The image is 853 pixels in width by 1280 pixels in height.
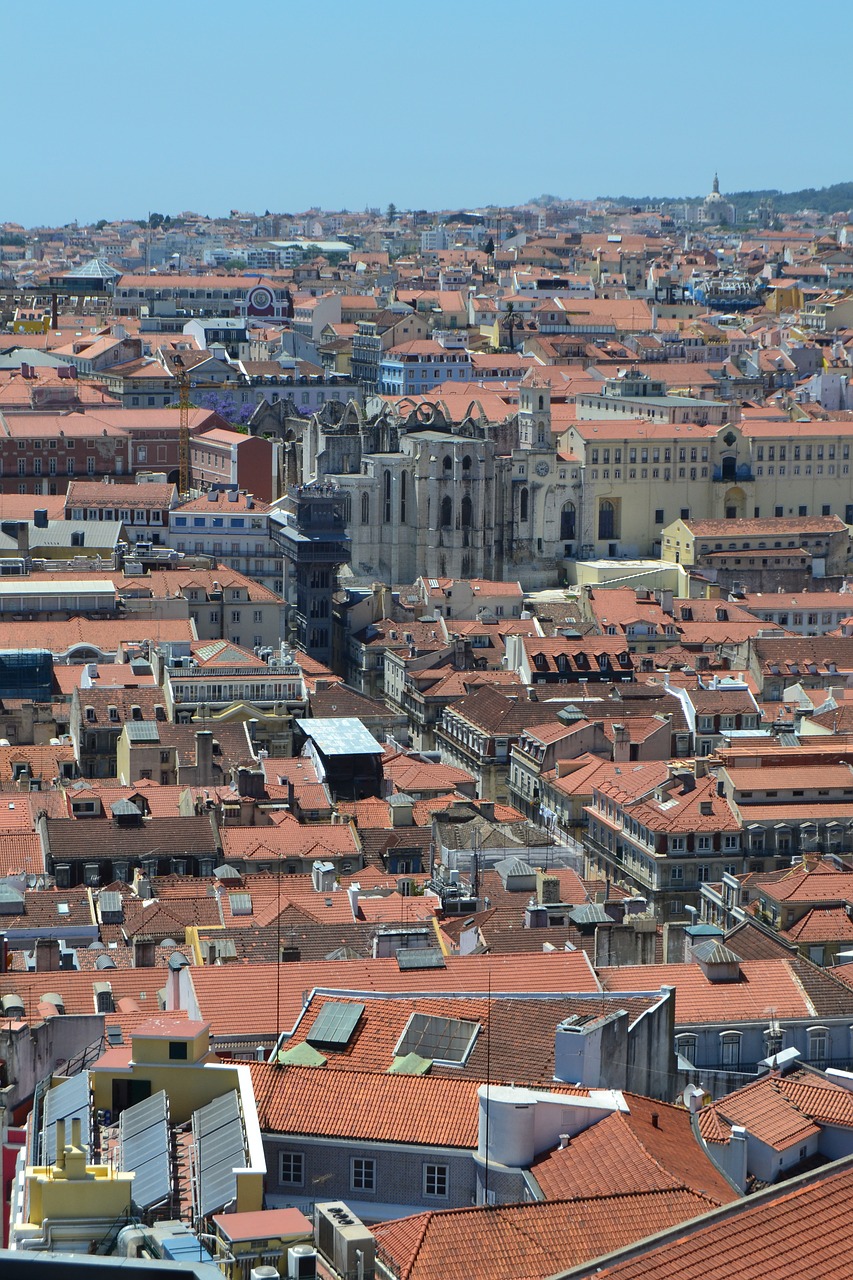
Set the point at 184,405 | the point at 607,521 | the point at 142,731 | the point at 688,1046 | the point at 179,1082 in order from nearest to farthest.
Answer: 1. the point at 179,1082
2. the point at 688,1046
3. the point at 142,731
4. the point at 607,521
5. the point at 184,405

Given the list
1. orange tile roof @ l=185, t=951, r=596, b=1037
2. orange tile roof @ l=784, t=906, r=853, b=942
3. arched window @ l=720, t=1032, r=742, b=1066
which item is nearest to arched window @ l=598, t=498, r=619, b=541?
orange tile roof @ l=784, t=906, r=853, b=942

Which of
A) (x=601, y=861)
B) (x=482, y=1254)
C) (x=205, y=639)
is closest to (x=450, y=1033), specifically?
(x=482, y=1254)

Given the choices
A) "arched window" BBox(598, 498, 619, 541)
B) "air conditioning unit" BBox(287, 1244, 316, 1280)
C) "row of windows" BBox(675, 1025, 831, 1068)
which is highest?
"air conditioning unit" BBox(287, 1244, 316, 1280)

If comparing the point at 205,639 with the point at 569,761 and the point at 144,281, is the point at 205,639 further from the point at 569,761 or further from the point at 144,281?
the point at 144,281

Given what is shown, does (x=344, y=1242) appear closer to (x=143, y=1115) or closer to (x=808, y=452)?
(x=143, y=1115)

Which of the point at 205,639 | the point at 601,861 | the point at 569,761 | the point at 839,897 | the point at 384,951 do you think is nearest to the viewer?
the point at 384,951

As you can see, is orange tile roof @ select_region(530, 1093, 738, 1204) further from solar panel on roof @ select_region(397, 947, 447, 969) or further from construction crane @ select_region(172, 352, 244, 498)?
construction crane @ select_region(172, 352, 244, 498)

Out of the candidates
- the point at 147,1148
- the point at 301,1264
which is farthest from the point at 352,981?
the point at 301,1264
